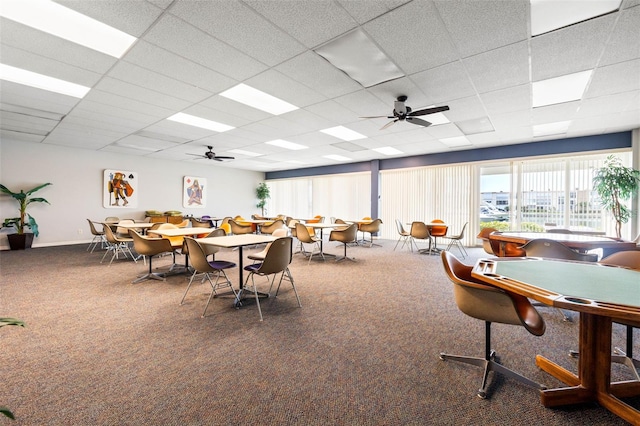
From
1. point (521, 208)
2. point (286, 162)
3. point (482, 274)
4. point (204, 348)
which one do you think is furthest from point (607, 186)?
point (286, 162)

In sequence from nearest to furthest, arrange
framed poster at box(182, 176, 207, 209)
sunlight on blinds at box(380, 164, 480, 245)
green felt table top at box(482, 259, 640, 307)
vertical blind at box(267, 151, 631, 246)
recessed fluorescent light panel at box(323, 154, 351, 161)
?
green felt table top at box(482, 259, 640, 307) < vertical blind at box(267, 151, 631, 246) < sunlight on blinds at box(380, 164, 480, 245) < recessed fluorescent light panel at box(323, 154, 351, 161) < framed poster at box(182, 176, 207, 209)

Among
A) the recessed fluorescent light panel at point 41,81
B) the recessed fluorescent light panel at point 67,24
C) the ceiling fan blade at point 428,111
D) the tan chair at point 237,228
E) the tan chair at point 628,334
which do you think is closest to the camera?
the tan chair at point 628,334

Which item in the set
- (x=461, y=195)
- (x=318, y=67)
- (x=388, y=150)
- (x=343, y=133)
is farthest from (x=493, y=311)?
(x=461, y=195)

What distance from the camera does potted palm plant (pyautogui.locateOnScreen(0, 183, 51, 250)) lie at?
6755mm

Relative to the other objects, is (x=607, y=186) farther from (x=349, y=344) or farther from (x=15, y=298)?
(x=15, y=298)

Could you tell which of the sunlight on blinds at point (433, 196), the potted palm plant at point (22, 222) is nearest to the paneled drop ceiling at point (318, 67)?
the potted palm plant at point (22, 222)

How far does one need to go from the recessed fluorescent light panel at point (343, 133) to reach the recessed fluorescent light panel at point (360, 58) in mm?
2257

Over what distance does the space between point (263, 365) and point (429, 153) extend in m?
8.04

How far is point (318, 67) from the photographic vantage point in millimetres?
3260

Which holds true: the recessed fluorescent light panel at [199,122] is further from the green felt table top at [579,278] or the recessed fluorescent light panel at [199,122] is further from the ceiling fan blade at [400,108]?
the green felt table top at [579,278]

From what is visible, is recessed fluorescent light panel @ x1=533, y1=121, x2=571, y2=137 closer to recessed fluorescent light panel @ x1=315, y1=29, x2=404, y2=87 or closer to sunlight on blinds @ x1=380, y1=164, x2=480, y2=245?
sunlight on blinds @ x1=380, y1=164, x2=480, y2=245

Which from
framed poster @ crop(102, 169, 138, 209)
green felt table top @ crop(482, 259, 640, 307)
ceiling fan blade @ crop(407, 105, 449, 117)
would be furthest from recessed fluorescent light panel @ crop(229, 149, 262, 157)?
green felt table top @ crop(482, 259, 640, 307)

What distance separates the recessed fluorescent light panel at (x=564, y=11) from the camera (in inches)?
87.8

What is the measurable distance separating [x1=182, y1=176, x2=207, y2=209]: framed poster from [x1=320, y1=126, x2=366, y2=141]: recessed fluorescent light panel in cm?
646
